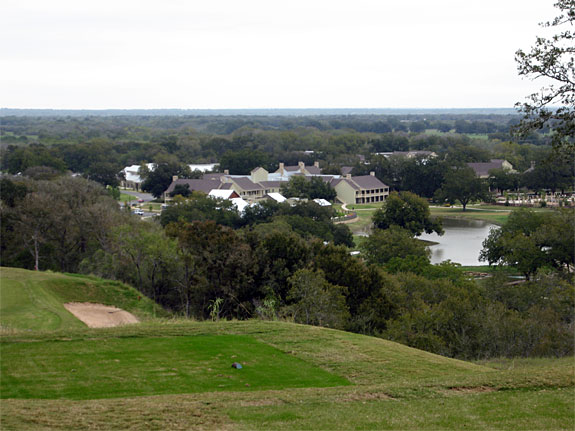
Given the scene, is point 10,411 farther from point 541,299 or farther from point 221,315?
point 541,299

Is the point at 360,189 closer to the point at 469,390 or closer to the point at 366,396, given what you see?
the point at 469,390

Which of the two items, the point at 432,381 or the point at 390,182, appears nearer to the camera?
the point at 432,381

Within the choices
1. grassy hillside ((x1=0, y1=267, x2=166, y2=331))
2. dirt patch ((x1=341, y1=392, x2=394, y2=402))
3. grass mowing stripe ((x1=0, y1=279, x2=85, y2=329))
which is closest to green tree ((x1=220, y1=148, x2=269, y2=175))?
grassy hillside ((x1=0, y1=267, x2=166, y2=331))

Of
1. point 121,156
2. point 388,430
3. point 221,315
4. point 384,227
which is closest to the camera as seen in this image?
point 388,430

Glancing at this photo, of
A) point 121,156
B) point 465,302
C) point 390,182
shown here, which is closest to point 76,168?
point 121,156

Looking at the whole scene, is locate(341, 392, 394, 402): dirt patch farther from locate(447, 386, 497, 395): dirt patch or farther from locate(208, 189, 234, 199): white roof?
locate(208, 189, 234, 199): white roof

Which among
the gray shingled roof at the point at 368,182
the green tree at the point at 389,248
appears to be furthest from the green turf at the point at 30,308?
the gray shingled roof at the point at 368,182

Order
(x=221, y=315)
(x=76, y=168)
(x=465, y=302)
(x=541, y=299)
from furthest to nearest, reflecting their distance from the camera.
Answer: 1. (x=76, y=168)
2. (x=541, y=299)
3. (x=221, y=315)
4. (x=465, y=302)

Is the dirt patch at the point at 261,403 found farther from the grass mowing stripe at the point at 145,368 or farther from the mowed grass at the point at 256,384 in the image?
the grass mowing stripe at the point at 145,368
